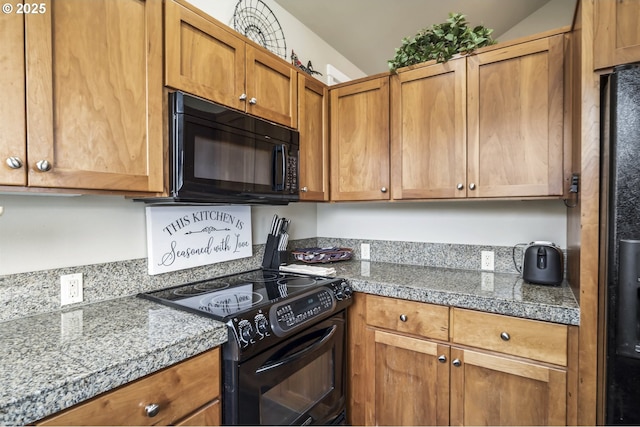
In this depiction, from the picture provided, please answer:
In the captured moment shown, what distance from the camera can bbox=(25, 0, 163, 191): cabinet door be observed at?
95 cm

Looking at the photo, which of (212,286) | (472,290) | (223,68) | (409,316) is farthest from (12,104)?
(472,290)

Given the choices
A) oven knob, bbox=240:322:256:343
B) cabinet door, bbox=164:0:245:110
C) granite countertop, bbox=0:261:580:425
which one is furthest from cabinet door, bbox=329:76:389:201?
oven knob, bbox=240:322:256:343

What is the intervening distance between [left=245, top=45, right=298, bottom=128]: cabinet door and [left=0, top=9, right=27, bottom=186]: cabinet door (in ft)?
2.69

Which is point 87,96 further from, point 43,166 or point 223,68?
point 223,68

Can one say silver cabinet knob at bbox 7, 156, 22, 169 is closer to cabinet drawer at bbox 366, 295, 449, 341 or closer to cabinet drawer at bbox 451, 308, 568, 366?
cabinet drawer at bbox 366, 295, 449, 341

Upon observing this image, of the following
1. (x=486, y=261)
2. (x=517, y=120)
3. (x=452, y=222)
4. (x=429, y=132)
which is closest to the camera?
(x=517, y=120)

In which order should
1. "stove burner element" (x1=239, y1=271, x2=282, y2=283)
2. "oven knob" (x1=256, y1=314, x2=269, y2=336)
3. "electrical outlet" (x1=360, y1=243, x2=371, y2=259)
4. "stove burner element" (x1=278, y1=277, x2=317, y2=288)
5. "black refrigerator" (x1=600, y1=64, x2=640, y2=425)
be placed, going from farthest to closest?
"electrical outlet" (x1=360, y1=243, x2=371, y2=259) < "stove burner element" (x1=239, y1=271, x2=282, y2=283) < "stove burner element" (x1=278, y1=277, x2=317, y2=288) < "oven knob" (x1=256, y1=314, x2=269, y2=336) < "black refrigerator" (x1=600, y1=64, x2=640, y2=425)

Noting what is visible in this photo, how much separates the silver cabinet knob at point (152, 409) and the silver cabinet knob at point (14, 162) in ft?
2.47

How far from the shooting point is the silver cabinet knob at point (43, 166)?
0.94 meters

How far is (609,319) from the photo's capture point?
1110mm

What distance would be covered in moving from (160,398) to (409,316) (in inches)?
44.2

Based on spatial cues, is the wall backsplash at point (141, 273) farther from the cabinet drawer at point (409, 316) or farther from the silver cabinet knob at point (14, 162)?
the cabinet drawer at point (409, 316)

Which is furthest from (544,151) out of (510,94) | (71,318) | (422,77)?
(71,318)

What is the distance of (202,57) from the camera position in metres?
1.38
